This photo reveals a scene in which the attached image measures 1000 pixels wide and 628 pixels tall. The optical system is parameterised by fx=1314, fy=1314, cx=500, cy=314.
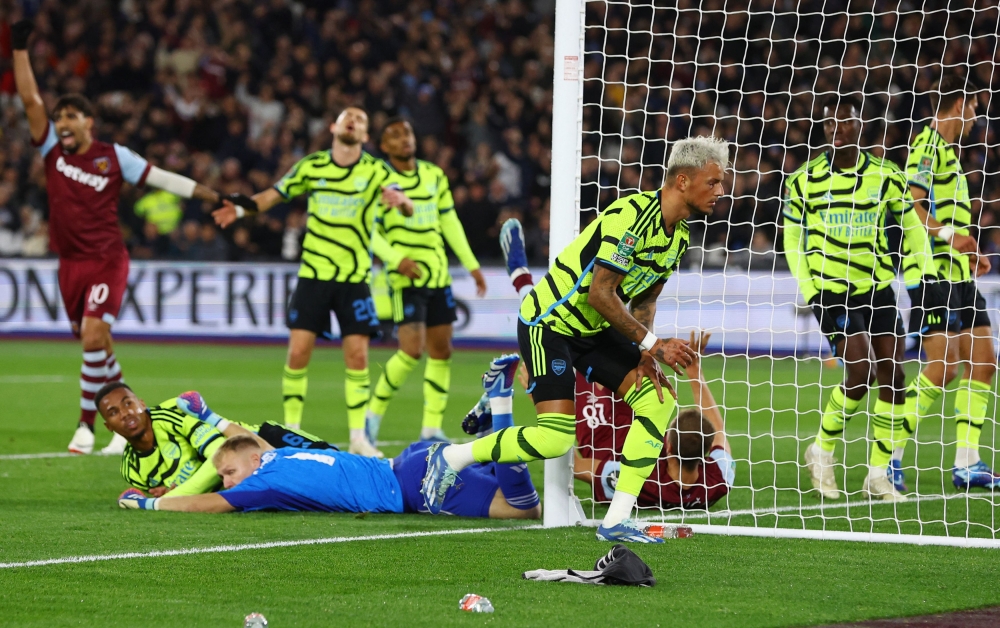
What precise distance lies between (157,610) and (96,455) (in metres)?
5.16

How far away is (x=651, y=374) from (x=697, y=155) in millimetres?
979

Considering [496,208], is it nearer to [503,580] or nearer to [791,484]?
[791,484]

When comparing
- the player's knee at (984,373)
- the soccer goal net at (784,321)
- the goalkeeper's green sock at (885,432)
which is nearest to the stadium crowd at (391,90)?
the soccer goal net at (784,321)

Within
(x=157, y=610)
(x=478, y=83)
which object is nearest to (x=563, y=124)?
(x=157, y=610)

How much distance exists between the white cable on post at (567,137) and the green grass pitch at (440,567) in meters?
Answer: 0.40

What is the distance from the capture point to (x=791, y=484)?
834cm

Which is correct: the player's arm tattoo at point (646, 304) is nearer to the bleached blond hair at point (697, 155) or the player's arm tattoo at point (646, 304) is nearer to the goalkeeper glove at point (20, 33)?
the bleached blond hair at point (697, 155)

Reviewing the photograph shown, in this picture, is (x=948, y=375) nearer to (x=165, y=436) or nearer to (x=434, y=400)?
(x=434, y=400)

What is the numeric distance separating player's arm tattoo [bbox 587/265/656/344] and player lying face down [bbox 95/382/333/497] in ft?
7.47

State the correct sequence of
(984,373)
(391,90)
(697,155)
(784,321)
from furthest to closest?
1. (391,90)
2. (784,321)
3. (984,373)
4. (697,155)

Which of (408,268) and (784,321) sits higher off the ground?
(408,268)

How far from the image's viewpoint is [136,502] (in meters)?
6.93

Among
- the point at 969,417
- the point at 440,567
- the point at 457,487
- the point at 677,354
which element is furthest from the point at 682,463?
the point at 969,417

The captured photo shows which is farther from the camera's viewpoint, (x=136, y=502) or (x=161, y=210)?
(x=161, y=210)
